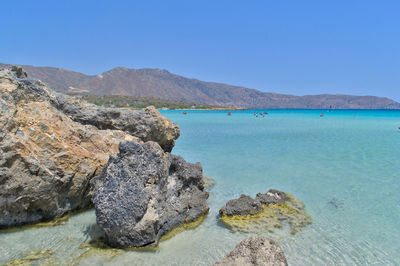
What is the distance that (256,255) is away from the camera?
3344 mm

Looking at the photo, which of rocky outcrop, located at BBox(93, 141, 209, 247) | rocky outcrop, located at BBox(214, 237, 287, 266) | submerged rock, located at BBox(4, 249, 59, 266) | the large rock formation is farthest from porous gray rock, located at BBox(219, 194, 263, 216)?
submerged rock, located at BBox(4, 249, 59, 266)

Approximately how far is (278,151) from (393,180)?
6.67 m

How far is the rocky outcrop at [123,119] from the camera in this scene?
8.38 meters

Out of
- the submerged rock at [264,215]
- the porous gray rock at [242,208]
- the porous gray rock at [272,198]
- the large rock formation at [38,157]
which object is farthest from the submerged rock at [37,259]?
the porous gray rock at [272,198]

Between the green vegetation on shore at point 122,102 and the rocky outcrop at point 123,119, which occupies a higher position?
the rocky outcrop at point 123,119

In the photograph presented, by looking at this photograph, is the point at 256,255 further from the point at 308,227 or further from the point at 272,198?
the point at 272,198

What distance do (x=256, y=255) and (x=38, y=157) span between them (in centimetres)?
441

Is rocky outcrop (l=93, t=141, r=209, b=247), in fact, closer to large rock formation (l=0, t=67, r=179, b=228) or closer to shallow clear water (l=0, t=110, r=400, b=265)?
shallow clear water (l=0, t=110, r=400, b=265)

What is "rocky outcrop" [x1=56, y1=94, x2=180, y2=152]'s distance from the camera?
8375 mm

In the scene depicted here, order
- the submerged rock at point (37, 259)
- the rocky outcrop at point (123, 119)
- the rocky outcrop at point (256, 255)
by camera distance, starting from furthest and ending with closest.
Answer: the rocky outcrop at point (123, 119) < the submerged rock at point (37, 259) < the rocky outcrop at point (256, 255)

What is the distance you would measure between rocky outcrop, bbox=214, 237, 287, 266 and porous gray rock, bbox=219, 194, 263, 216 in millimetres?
2868

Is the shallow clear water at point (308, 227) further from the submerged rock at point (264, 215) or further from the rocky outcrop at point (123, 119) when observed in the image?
the rocky outcrop at point (123, 119)

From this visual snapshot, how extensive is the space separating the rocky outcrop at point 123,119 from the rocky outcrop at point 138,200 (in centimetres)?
372

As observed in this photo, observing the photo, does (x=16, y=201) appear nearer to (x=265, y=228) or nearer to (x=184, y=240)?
(x=184, y=240)
